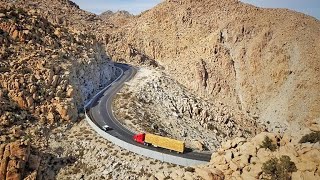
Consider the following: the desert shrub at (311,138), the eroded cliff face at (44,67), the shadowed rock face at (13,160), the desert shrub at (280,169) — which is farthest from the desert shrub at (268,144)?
the eroded cliff face at (44,67)

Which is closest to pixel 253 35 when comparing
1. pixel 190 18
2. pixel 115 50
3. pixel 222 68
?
pixel 222 68

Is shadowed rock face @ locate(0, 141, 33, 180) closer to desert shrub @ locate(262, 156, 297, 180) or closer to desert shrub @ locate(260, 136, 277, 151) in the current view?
desert shrub @ locate(260, 136, 277, 151)

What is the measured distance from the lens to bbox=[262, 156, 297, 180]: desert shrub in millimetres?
22422

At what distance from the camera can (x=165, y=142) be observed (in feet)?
148

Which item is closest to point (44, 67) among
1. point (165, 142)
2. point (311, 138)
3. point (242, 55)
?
point (165, 142)

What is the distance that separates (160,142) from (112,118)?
1539cm

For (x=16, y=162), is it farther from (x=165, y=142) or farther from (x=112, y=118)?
(x=112, y=118)

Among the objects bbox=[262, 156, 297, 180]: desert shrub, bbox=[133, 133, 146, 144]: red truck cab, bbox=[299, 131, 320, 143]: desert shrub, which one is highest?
bbox=[299, 131, 320, 143]: desert shrub

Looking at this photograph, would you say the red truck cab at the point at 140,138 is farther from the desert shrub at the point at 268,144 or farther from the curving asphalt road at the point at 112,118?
the desert shrub at the point at 268,144

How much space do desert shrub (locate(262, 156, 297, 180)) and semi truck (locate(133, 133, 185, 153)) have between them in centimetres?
2081

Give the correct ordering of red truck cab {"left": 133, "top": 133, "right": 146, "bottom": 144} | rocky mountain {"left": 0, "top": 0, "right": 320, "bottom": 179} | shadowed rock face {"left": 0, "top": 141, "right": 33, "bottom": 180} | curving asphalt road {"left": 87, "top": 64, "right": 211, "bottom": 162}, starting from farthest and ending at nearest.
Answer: red truck cab {"left": 133, "top": 133, "right": 146, "bottom": 144} → curving asphalt road {"left": 87, "top": 64, "right": 211, "bottom": 162} → rocky mountain {"left": 0, "top": 0, "right": 320, "bottom": 179} → shadowed rock face {"left": 0, "top": 141, "right": 33, "bottom": 180}

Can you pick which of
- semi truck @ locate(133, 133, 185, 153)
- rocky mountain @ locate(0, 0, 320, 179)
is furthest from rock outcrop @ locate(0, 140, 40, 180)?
semi truck @ locate(133, 133, 185, 153)

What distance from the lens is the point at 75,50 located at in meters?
69.9

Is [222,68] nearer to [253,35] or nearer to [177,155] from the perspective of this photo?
[253,35]
